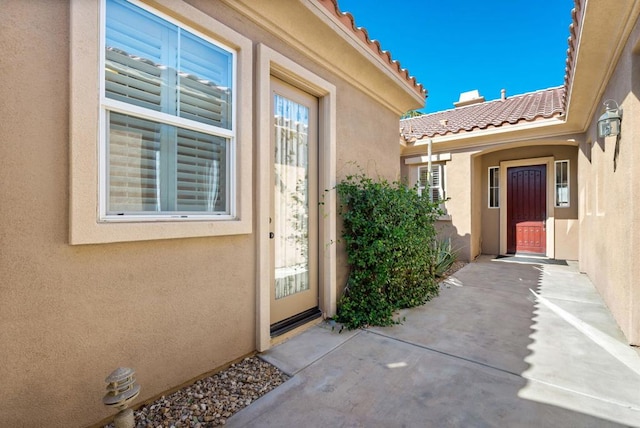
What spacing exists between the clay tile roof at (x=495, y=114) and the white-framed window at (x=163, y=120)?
7.98 metres

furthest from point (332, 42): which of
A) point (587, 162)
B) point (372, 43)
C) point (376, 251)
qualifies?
point (587, 162)

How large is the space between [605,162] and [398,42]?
10.9 meters

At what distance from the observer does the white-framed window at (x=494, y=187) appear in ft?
33.6

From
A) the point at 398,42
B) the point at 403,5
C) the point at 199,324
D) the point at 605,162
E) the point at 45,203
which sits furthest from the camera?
the point at 398,42

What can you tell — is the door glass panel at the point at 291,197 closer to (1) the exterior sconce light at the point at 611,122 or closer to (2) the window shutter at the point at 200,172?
(2) the window shutter at the point at 200,172

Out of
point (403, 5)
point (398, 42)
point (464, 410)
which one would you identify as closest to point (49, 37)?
point (464, 410)

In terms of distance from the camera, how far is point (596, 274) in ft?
19.2

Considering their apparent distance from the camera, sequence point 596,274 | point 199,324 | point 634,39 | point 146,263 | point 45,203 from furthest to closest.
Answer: point 596,274 < point 634,39 < point 199,324 < point 146,263 < point 45,203

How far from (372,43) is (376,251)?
10.5 feet

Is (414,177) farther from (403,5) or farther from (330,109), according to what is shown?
(330,109)

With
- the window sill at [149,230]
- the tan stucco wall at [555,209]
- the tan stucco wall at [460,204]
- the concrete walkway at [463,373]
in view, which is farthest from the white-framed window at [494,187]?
the window sill at [149,230]

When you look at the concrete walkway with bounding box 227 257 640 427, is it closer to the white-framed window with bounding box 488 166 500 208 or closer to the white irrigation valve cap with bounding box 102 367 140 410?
the white irrigation valve cap with bounding box 102 367 140 410

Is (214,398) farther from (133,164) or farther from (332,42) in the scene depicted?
(332,42)

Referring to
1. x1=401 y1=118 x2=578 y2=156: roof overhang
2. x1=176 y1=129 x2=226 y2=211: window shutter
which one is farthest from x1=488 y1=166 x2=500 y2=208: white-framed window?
x1=176 y1=129 x2=226 y2=211: window shutter
